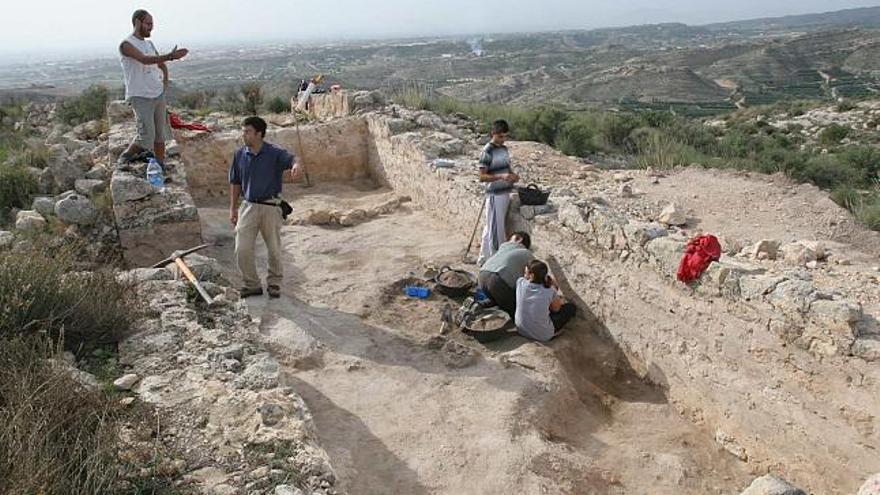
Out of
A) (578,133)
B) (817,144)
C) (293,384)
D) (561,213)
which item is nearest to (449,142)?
(561,213)

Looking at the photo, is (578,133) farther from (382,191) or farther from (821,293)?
(821,293)

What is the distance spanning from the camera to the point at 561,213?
264 inches

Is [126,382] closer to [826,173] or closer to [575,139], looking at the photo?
[575,139]

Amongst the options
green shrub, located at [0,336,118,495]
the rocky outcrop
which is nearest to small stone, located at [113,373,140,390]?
the rocky outcrop

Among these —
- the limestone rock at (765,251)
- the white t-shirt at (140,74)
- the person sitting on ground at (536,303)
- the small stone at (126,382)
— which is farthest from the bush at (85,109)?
the limestone rock at (765,251)

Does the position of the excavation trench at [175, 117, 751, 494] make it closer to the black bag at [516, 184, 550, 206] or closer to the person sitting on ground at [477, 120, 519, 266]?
the person sitting on ground at [477, 120, 519, 266]

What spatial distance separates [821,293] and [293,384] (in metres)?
3.86

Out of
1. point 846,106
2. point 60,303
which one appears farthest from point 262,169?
point 846,106

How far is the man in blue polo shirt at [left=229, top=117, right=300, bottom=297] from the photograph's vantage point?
575cm

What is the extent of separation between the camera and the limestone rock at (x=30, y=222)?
647 cm

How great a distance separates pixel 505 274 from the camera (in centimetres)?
618

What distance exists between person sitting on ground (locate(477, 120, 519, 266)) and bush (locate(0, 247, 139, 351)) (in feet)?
13.0

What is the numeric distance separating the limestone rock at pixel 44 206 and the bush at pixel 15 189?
1.79 feet

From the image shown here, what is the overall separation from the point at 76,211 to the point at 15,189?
1714 millimetres
